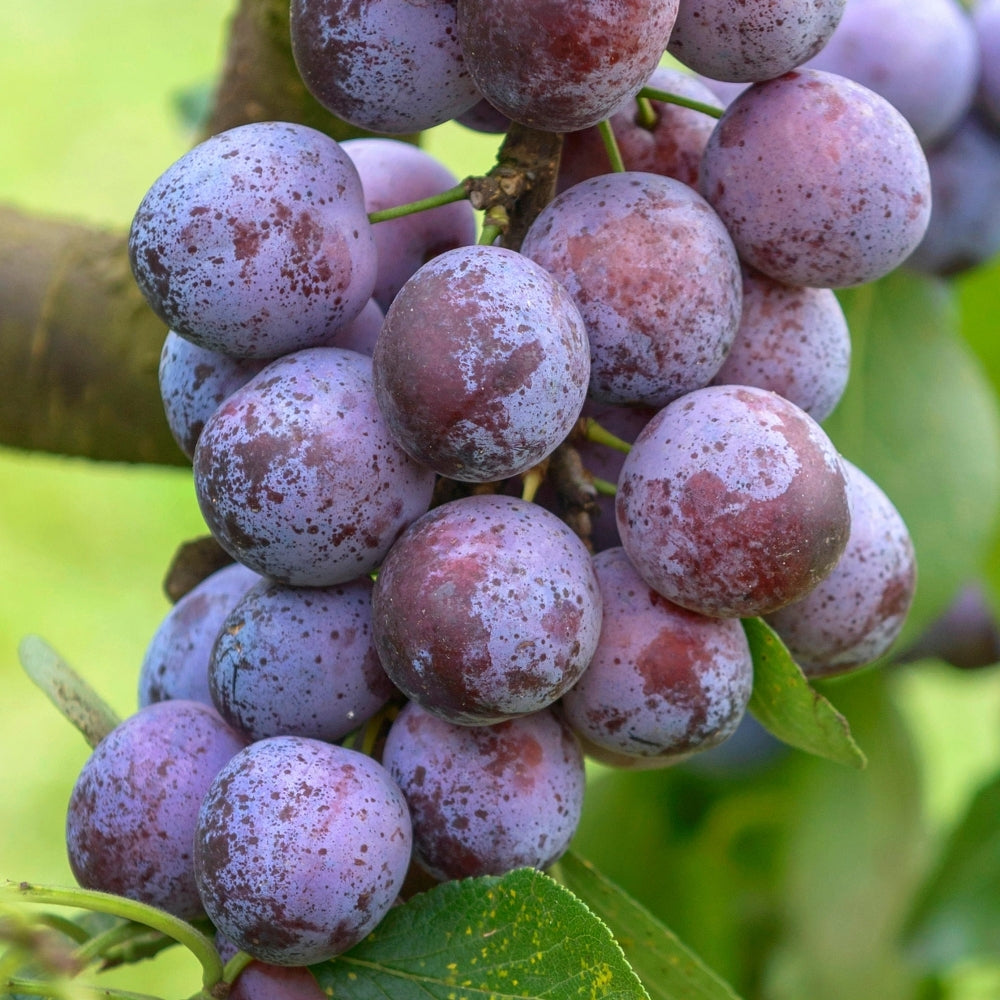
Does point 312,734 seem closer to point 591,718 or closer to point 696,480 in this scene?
point 591,718

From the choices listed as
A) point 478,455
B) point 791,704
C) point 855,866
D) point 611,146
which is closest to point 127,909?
point 478,455

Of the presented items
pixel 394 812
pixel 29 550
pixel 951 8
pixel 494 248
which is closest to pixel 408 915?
pixel 394 812

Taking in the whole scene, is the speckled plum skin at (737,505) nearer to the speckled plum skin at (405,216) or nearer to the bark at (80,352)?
the speckled plum skin at (405,216)

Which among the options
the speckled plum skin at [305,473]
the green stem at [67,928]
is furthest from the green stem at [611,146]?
the green stem at [67,928]

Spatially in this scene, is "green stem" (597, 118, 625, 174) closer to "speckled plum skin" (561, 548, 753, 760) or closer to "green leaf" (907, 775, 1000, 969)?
"speckled plum skin" (561, 548, 753, 760)

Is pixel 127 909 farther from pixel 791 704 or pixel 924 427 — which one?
pixel 924 427

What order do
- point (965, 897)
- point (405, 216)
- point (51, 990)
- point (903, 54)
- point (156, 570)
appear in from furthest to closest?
point (156, 570) → point (965, 897) → point (903, 54) → point (405, 216) → point (51, 990)
